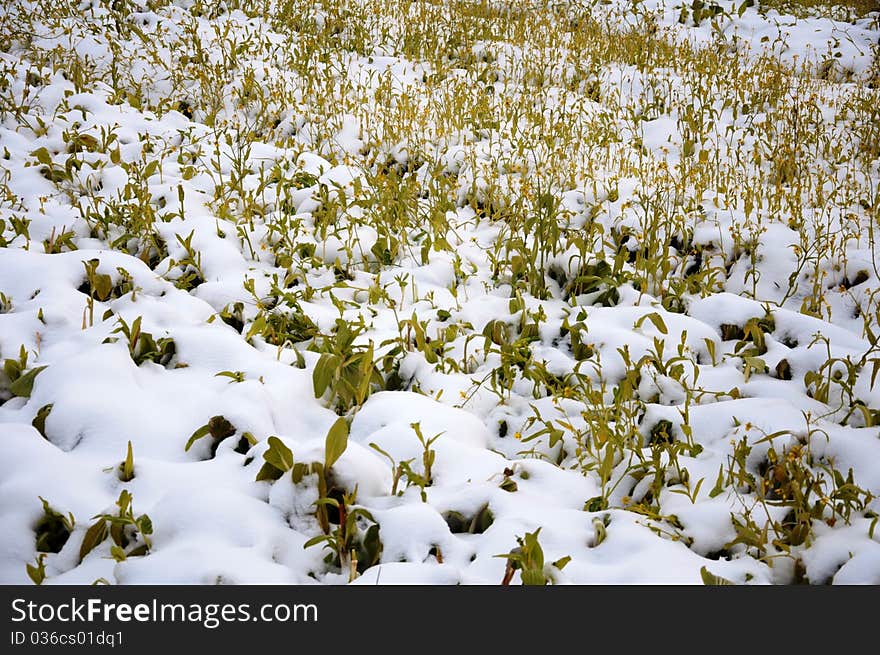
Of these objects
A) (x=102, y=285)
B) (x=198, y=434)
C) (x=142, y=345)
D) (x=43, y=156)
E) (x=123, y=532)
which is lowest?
(x=123, y=532)

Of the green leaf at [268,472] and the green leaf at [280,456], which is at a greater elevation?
the green leaf at [280,456]

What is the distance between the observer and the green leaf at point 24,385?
2.81m

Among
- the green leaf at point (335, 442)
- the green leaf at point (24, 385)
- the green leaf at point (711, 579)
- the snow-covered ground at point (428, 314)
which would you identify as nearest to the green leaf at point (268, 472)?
the snow-covered ground at point (428, 314)

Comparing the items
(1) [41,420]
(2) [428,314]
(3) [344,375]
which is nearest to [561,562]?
(3) [344,375]

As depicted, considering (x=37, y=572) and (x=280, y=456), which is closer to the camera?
(x=37, y=572)

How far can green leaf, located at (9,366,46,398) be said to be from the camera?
281 centimetres

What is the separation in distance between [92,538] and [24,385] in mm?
1036

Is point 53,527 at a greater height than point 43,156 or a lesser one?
lesser

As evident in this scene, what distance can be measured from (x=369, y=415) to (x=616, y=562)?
1259 mm

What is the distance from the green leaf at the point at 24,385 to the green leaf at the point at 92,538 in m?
0.97

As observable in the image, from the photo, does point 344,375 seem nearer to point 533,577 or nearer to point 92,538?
point 92,538

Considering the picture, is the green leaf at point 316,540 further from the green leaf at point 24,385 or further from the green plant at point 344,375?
the green leaf at point 24,385

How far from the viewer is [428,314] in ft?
12.6
